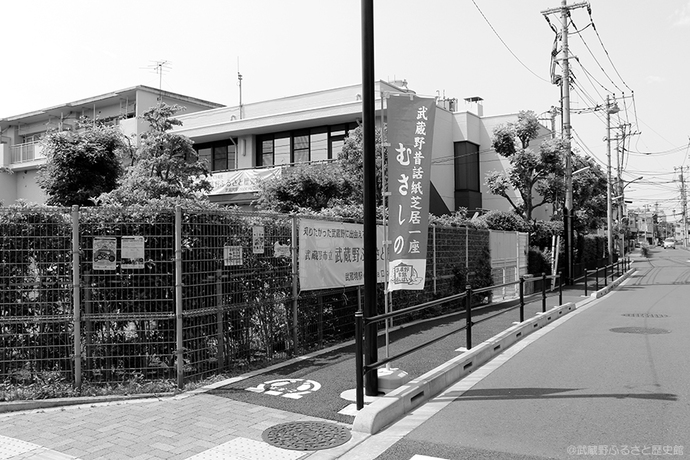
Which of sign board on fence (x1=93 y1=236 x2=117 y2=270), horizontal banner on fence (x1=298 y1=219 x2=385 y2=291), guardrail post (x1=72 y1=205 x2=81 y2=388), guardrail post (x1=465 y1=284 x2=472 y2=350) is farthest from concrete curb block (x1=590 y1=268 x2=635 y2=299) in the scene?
guardrail post (x1=72 y1=205 x2=81 y2=388)

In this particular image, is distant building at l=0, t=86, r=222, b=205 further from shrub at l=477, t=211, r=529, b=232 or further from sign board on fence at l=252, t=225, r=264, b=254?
sign board on fence at l=252, t=225, r=264, b=254

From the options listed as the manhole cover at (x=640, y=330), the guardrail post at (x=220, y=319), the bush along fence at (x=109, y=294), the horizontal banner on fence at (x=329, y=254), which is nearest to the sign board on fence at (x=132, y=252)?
the bush along fence at (x=109, y=294)

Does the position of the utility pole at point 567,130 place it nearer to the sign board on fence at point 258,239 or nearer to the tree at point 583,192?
the tree at point 583,192

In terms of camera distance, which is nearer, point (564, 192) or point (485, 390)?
point (485, 390)

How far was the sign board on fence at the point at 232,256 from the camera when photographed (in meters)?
7.56

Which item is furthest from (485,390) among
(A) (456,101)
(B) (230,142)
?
(A) (456,101)

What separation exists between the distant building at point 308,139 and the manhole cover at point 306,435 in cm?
1936

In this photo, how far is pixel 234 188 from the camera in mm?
27094

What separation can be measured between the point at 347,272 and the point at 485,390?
3.72 metres

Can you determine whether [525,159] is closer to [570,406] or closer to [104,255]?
[570,406]

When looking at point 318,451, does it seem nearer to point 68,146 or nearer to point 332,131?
point 68,146

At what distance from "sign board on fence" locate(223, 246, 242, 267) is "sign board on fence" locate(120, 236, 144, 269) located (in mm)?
1150

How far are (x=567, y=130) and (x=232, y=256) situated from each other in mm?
21248

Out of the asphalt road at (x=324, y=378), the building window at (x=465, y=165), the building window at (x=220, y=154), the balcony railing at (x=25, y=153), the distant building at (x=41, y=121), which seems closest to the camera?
the asphalt road at (x=324, y=378)
